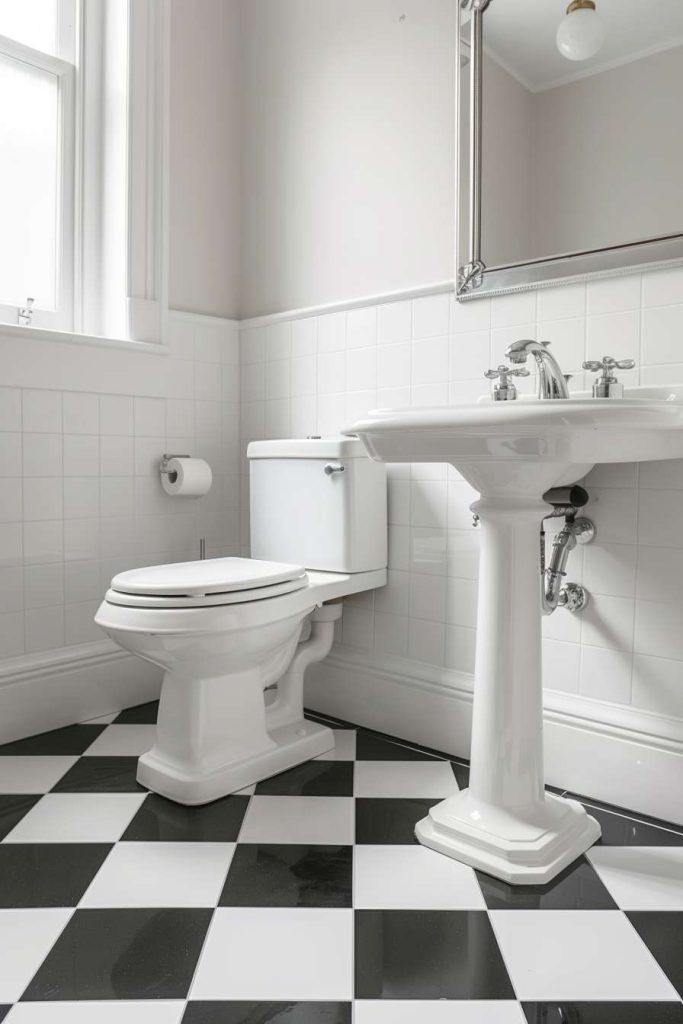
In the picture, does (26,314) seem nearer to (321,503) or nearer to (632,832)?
(321,503)

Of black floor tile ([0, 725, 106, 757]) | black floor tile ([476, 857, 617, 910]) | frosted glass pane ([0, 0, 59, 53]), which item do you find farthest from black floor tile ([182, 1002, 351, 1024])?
frosted glass pane ([0, 0, 59, 53])

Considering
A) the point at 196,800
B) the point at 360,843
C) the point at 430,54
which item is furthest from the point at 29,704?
the point at 430,54

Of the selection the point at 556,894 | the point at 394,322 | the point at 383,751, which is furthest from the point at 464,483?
the point at 556,894

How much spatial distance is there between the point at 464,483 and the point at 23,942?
1266 millimetres

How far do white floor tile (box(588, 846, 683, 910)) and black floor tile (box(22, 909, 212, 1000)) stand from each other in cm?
68

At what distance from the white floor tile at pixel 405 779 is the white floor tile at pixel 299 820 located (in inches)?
3.5

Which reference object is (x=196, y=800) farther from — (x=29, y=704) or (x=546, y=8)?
(x=546, y=8)

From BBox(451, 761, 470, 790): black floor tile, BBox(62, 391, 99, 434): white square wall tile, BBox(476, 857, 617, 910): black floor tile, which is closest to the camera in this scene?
BBox(476, 857, 617, 910): black floor tile

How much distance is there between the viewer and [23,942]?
3.79 feet

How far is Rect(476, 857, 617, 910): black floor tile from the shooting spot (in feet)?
4.16

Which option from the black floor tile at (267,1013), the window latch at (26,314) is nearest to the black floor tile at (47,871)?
the black floor tile at (267,1013)

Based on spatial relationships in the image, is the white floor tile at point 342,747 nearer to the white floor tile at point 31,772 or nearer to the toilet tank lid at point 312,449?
the white floor tile at point 31,772

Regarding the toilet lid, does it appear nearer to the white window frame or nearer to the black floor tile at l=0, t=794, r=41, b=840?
the black floor tile at l=0, t=794, r=41, b=840

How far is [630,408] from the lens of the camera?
1146 millimetres
